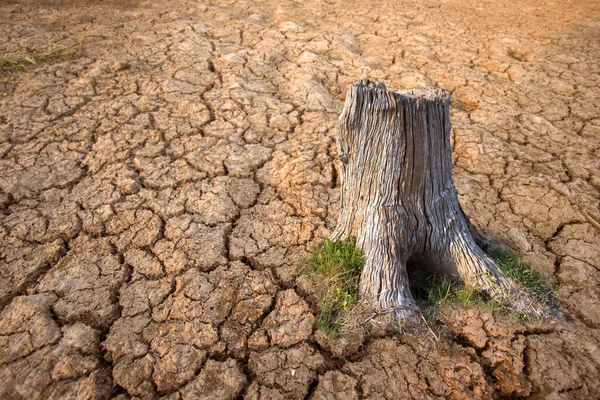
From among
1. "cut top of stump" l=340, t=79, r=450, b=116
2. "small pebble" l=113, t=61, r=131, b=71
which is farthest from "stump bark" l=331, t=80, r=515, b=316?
"small pebble" l=113, t=61, r=131, b=71

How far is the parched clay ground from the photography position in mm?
1574

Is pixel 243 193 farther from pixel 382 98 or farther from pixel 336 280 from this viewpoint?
pixel 382 98

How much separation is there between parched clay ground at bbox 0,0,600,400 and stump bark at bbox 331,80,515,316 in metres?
0.24

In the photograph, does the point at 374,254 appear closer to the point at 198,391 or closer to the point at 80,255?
the point at 198,391

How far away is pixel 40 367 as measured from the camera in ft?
5.18

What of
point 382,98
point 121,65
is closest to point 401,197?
point 382,98

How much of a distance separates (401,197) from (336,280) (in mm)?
517

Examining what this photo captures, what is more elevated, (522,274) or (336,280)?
(522,274)

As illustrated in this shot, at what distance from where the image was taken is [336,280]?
180 cm

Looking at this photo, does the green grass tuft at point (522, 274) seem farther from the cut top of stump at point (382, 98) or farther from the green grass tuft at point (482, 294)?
Answer: the cut top of stump at point (382, 98)

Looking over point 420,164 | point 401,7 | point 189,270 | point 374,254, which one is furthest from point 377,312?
point 401,7

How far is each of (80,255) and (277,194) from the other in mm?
1242

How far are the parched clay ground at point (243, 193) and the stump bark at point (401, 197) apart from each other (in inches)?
9.4

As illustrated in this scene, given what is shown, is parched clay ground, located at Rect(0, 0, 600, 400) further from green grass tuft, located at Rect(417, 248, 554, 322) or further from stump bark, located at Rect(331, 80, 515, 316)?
stump bark, located at Rect(331, 80, 515, 316)
